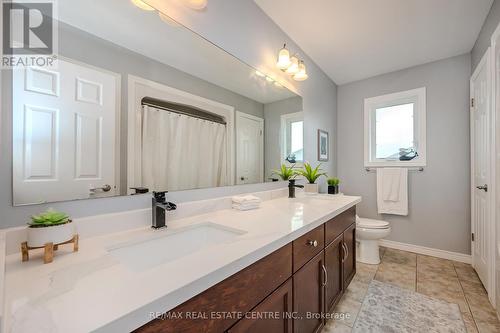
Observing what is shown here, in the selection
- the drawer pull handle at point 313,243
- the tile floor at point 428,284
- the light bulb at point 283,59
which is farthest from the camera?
the light bulb at point 283,59

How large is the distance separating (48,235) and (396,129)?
337 centimetres

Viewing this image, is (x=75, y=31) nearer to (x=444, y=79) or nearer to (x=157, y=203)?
(x=157, y=203)

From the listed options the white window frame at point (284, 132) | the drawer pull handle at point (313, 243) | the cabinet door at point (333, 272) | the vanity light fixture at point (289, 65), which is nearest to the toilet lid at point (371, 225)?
the cabinet door at point (333, 272)

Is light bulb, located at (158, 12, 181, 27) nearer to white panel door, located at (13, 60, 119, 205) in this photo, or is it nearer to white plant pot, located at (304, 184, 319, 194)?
white panel door, located at (13, 60, 119, 205)

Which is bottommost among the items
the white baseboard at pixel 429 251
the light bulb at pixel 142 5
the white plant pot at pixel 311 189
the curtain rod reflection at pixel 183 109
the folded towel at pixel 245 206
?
the white baseboard at pixel 429 251

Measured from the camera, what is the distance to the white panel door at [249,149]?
1.46m

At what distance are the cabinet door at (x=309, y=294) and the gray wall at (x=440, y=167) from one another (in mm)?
2114

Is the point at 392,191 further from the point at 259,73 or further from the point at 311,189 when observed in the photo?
the point at 259,73

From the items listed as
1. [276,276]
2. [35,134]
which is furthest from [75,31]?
[276,276]

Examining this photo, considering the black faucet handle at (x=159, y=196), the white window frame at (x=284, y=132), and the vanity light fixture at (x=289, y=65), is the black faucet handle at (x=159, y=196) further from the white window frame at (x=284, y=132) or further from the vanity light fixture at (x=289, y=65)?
the vanity light fixture at (x=289, y=65)

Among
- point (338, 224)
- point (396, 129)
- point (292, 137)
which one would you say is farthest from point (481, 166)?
point (292, 137)

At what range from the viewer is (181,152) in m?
1.12

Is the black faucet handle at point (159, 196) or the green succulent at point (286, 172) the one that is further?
the green succulent at point (286, 172)

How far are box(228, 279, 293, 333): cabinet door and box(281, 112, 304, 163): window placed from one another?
1194mm
